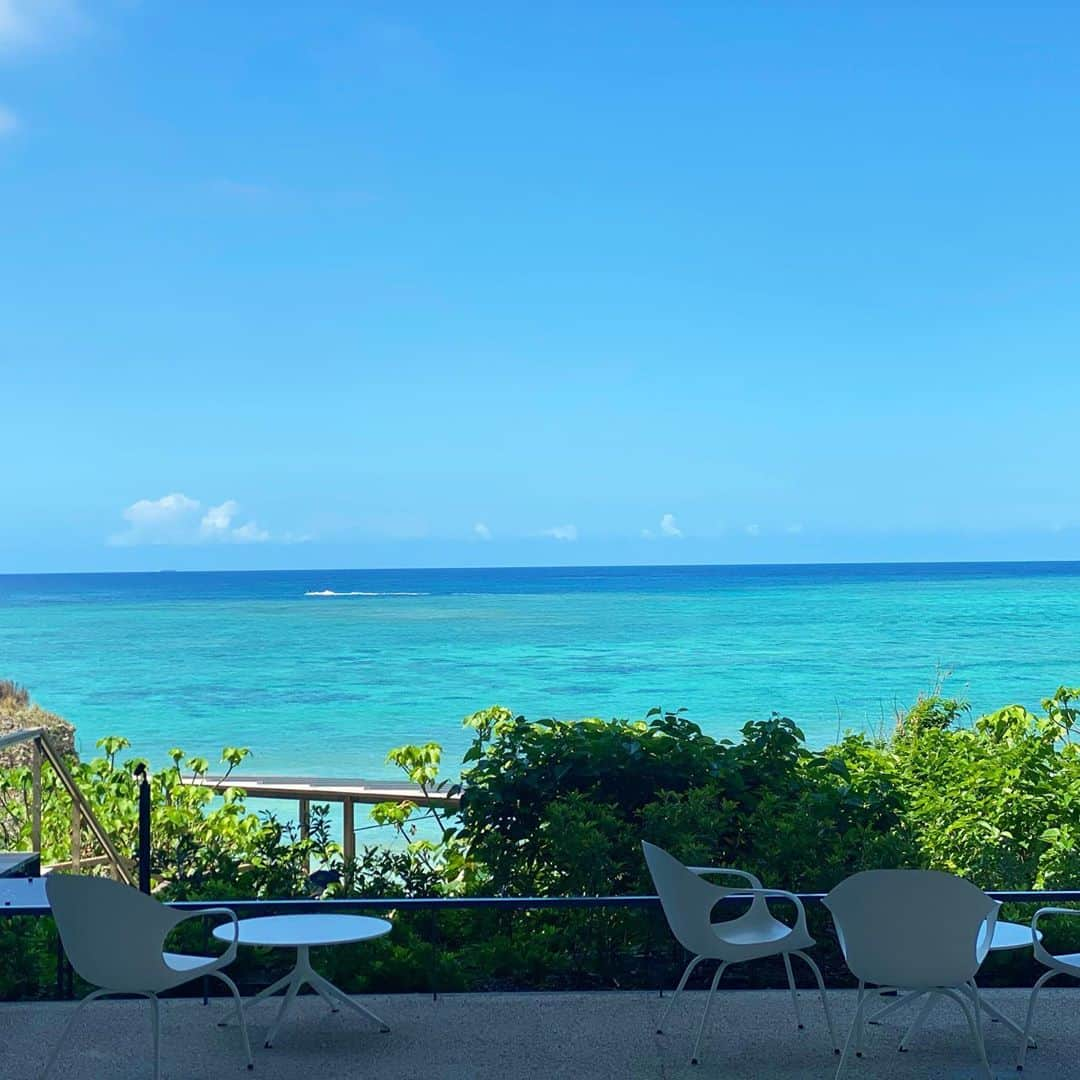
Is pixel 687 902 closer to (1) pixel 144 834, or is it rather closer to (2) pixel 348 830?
(1) pixel 144 834

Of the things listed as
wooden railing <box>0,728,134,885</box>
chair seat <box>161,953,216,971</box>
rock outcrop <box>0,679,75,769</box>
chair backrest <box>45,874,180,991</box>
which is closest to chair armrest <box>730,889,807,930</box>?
chair seat <box>161,953,216,971</box>

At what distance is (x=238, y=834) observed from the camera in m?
7.76

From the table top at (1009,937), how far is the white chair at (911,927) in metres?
0.40

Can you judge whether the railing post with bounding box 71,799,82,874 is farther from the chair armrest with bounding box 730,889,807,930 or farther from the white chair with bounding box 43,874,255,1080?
the chair armrest with bounding box 730,889,807,930

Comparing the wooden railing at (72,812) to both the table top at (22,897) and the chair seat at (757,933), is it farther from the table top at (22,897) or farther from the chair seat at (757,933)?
the chair seat at (757,933)

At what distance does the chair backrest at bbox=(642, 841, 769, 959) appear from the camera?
459 centimetres

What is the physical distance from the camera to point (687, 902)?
4.63 metres

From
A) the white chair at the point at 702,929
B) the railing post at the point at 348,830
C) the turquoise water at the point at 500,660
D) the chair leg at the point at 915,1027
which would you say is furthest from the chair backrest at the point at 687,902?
the turquoise water at the point at 500,660

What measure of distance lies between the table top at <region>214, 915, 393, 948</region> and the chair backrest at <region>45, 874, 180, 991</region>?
0.41 meters

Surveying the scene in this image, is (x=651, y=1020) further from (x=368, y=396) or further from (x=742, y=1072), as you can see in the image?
(x=368, y=396)

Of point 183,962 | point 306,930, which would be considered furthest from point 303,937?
point 183,962

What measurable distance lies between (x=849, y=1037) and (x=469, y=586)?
80.7 m

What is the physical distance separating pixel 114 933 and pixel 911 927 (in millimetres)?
2380

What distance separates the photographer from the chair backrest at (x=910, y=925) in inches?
161
